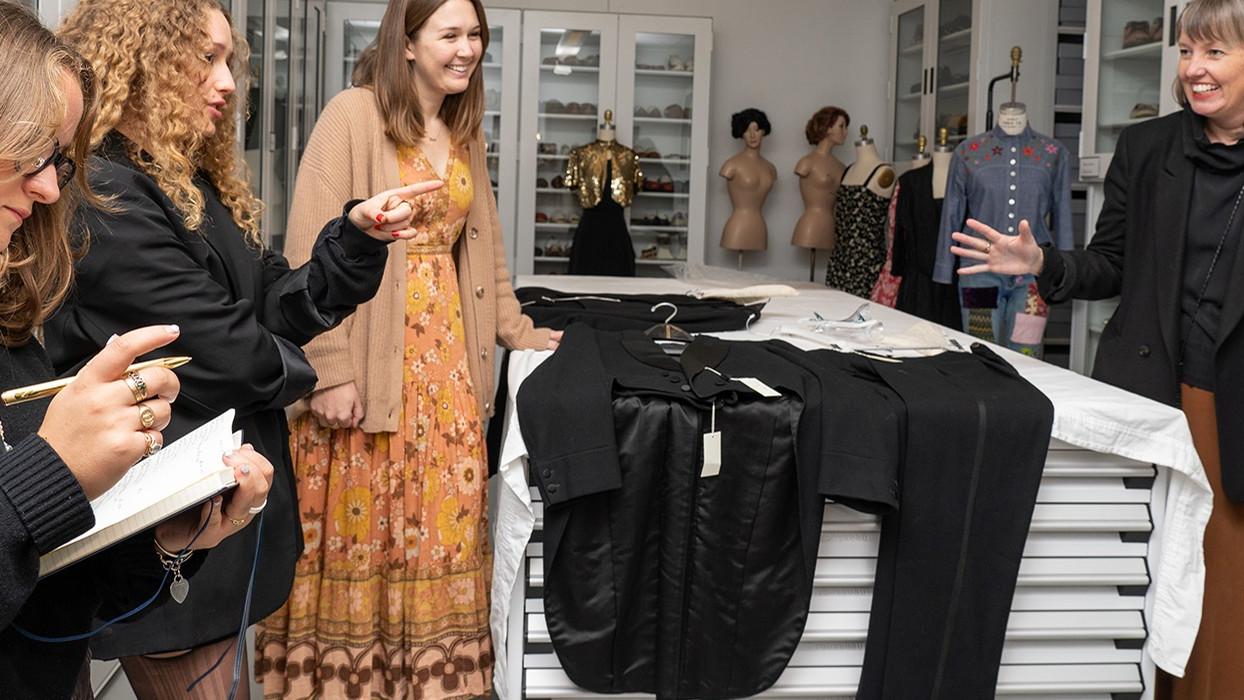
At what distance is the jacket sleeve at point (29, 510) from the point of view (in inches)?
37.4

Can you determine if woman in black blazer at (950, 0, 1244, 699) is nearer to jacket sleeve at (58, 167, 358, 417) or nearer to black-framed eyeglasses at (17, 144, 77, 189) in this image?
jacket sleeve at (58, 167, 358, 417)

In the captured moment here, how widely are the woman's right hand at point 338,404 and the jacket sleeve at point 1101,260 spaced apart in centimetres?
162

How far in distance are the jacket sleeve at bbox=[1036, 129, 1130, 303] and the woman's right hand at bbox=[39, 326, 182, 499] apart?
2.34 m

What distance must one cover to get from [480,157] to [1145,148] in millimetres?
1561

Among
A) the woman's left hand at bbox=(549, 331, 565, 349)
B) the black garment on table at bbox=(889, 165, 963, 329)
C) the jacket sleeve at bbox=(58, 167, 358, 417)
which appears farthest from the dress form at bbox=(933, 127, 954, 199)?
the jacket sleeve at bbox=(58, 167, 358, 417)

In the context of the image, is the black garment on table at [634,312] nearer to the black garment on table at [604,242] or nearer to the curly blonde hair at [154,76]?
the curly blonde hair at [154,76]

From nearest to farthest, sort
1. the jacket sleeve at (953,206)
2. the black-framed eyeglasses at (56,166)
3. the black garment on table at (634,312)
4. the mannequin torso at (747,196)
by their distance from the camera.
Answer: the black-framed eyeglasses at (56,166) → the black garment on table at (634,312) → the jacket sleeve at (953,206) → the mannequin torso at (747,196)

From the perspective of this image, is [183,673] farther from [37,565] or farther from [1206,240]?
[1206,240]

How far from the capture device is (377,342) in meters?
2.45

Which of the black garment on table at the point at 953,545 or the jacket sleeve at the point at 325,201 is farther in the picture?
the jacket sleeve at the point at 325,201

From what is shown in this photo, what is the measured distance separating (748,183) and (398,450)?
5.56 metres

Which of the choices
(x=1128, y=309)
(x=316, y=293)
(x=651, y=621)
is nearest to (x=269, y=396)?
(x=316, y=293)

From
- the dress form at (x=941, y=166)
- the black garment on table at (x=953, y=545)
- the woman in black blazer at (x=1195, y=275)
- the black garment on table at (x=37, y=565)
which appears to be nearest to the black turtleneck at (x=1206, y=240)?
the woman in black blazer at (x=1195, y=275)

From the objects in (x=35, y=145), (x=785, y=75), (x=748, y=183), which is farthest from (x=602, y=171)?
(x=35, y=145)
